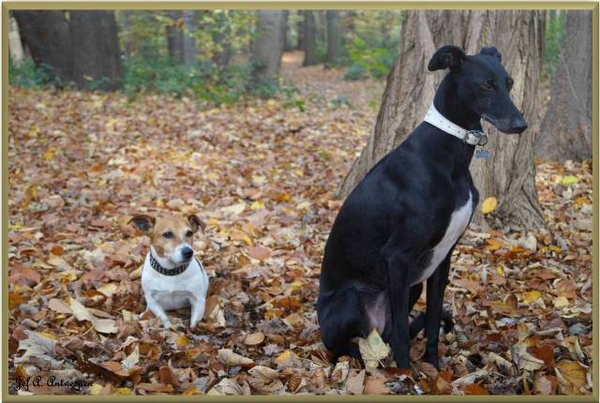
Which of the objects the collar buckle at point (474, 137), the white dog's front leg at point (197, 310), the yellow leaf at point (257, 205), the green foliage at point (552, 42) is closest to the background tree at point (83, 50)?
the yellow leaf at point (257, 205)

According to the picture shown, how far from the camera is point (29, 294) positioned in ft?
15.7

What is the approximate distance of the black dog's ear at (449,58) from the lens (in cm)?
318

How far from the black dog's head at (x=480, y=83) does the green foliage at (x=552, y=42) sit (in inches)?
52.5

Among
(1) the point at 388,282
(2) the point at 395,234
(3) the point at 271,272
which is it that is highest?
(2) the point at 395,234

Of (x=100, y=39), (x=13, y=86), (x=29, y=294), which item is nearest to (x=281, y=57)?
(x=100, y=39)

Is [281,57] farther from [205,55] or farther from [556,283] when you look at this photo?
[556,283]

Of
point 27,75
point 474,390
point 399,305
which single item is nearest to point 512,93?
point 399,305

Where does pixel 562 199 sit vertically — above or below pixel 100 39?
below

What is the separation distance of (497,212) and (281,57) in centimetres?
796

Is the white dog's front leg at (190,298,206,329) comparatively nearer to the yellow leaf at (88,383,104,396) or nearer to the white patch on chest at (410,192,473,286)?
the yellow leaf at (88,383,104,396)

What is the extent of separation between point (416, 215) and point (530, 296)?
141 centimetres

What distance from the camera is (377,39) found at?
21.7ft

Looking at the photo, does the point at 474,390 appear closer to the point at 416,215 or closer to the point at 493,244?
the point at 416,215

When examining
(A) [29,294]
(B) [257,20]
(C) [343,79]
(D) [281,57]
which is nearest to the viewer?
(A) [29,294]
